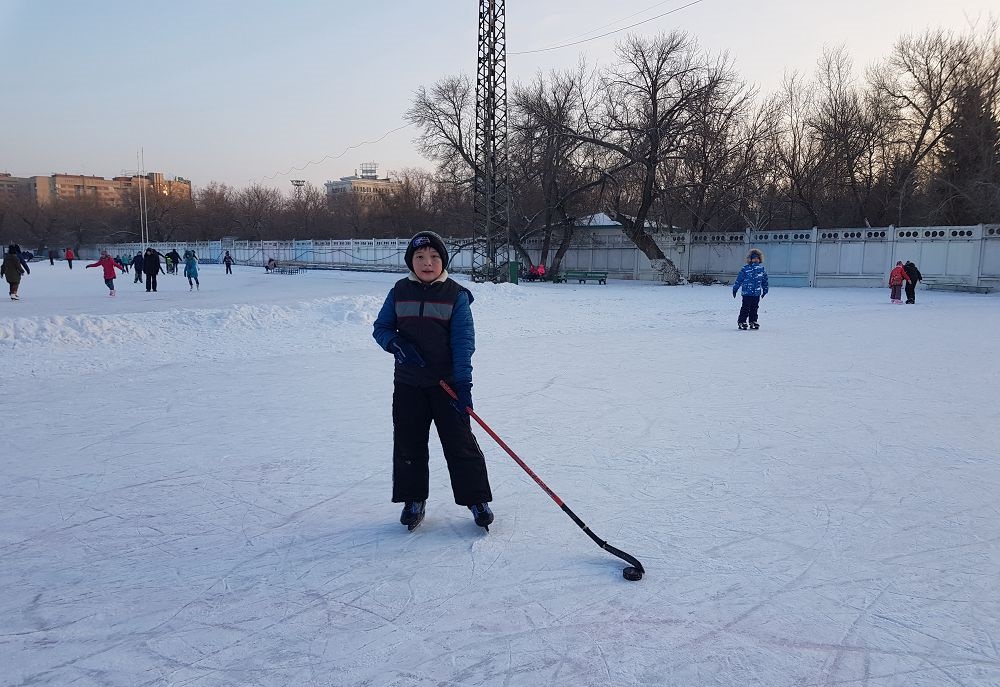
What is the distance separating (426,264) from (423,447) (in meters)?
1.01

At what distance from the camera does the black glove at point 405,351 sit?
128 inches

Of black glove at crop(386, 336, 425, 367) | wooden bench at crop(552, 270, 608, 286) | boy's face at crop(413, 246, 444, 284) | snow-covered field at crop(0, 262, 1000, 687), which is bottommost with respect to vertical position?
snow-covered field at crop(0, 262, 1000, 687)

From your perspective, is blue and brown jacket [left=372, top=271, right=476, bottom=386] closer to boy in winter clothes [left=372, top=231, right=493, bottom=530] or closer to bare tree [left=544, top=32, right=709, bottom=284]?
boy in winter clothes [left=372, top=231, right=493, bottom=530]

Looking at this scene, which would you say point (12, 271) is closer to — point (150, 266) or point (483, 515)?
point (150, 266)

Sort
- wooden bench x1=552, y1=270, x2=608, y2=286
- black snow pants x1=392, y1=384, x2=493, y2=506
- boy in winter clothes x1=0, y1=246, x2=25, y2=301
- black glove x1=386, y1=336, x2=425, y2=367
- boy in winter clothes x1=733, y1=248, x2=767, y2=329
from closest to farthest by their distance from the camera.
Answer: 1. black glove x1=386, y1=336, x2=425, y2=367
2. black snow pants x1=392, y1=384, x2=493, y2=506
3. boy in winter clothes x1=733, y1=248, x2=767, y2=329
4. boy in winter clothes x1=0, y1=246, x2=25, y2=301
5. wooden bench x1=552, y1=270, x2=608, y2=286

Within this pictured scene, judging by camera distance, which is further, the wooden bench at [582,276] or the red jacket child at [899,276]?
the wooden bench at [582,276]

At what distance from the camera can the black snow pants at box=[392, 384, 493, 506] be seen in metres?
3.40

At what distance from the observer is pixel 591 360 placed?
896cm

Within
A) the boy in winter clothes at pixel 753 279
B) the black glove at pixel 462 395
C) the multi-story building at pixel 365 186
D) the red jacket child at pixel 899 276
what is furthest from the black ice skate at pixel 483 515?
the multi-story building at pixel 365 186

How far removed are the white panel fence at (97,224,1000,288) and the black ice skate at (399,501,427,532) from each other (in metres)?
25.2

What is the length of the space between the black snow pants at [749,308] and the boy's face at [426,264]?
1004cm

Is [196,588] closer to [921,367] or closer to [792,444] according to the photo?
[792,444]

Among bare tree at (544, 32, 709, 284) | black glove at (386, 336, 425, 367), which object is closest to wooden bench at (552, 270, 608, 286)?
bare tree at (544, 32, 709, 284)

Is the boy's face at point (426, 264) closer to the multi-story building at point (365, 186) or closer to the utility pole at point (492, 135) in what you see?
the utility pole at point (492, 135)
